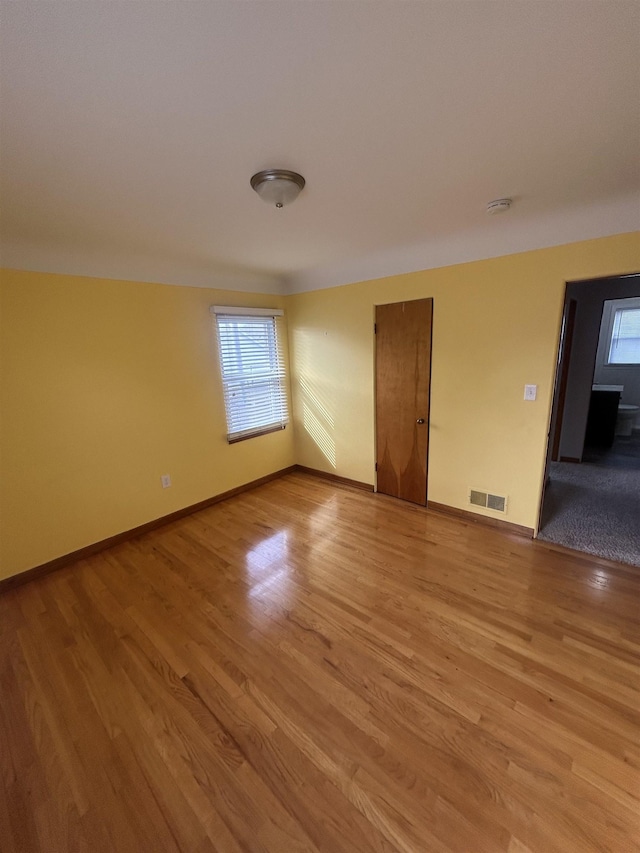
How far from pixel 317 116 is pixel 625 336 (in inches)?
246

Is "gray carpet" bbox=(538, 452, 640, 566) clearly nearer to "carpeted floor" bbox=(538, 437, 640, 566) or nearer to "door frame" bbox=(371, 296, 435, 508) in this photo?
"carpeted floor" bbox=(538, 437, 640, 566)

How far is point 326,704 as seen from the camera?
146 centimetres

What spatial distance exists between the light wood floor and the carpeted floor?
29 centimetres

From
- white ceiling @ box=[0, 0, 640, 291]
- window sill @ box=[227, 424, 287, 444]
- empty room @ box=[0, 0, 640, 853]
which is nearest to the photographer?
white ceiling @ box=[0, 0, 640, 291]

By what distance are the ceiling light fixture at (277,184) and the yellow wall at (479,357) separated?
1.59 meters

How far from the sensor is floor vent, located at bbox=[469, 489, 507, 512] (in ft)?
8.98

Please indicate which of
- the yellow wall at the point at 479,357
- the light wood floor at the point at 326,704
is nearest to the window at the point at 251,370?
the yellow wall at the point at 479,357

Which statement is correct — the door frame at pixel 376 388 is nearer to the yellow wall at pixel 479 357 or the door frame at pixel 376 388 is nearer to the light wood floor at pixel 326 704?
the yellow wall at pixel 479 357

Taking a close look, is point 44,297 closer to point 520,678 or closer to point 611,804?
point 520,678

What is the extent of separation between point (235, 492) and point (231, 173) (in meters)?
2.93

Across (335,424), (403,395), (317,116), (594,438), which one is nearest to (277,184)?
(317,116)

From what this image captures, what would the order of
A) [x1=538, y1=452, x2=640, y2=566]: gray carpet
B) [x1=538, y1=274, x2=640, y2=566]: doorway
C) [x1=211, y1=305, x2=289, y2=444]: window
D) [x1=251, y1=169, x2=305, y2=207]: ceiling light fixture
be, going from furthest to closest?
[x1=211, y1=305, x2=289, y2=444]: window, [x1=538, y1=274, x2=640, y2=566]: doorway, [x1=538, y1=452, x2=640, y2=566]: gray carpet, [x1=251, y1=169, x2=305, y2=207]: ceiling light fixture

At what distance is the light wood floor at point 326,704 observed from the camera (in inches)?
43.4

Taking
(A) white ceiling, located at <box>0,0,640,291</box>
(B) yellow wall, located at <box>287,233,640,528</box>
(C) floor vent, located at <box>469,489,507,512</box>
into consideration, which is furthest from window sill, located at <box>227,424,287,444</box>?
(C) floor vent, located at <box>469,489,507,512</box>
